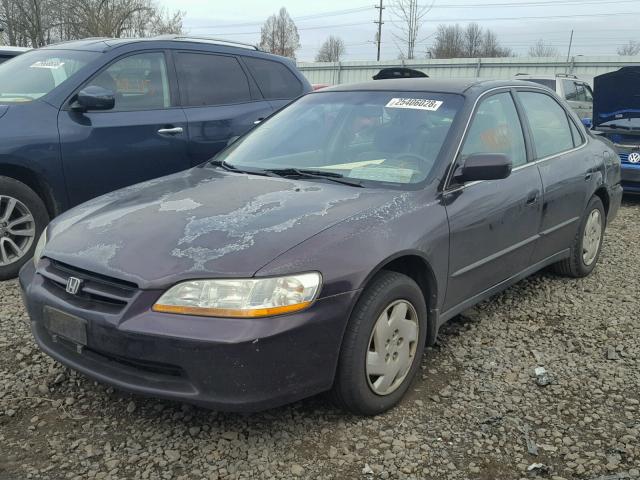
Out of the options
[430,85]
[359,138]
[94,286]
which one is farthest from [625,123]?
[94,286]

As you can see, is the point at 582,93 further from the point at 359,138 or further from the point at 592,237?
the point at 359,138

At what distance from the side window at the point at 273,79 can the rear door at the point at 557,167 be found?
2.72 m

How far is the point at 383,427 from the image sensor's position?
281cm

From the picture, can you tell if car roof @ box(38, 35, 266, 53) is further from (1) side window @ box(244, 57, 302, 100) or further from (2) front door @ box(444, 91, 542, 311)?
(2) front door @ box(444, 91, 542, 311)

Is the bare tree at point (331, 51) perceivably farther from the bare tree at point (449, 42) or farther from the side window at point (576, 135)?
the side window at point (576, 135)

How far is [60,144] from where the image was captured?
14.9 ft

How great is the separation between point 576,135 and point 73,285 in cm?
397

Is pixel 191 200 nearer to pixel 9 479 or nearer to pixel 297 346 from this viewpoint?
pixel 297 346

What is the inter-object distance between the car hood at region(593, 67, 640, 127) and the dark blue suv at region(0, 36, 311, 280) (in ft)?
18.2

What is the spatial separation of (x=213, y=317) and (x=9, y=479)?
104 cm

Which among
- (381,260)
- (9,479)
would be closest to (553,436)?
(381,260)

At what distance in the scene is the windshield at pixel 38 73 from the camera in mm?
4762

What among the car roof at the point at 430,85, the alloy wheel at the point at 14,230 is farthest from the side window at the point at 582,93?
the alloy wheel at the point at 14,230

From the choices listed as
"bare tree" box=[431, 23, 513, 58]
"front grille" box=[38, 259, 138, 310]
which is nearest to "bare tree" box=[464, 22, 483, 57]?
"bare tree" box=[431, 23, 513, 58]
